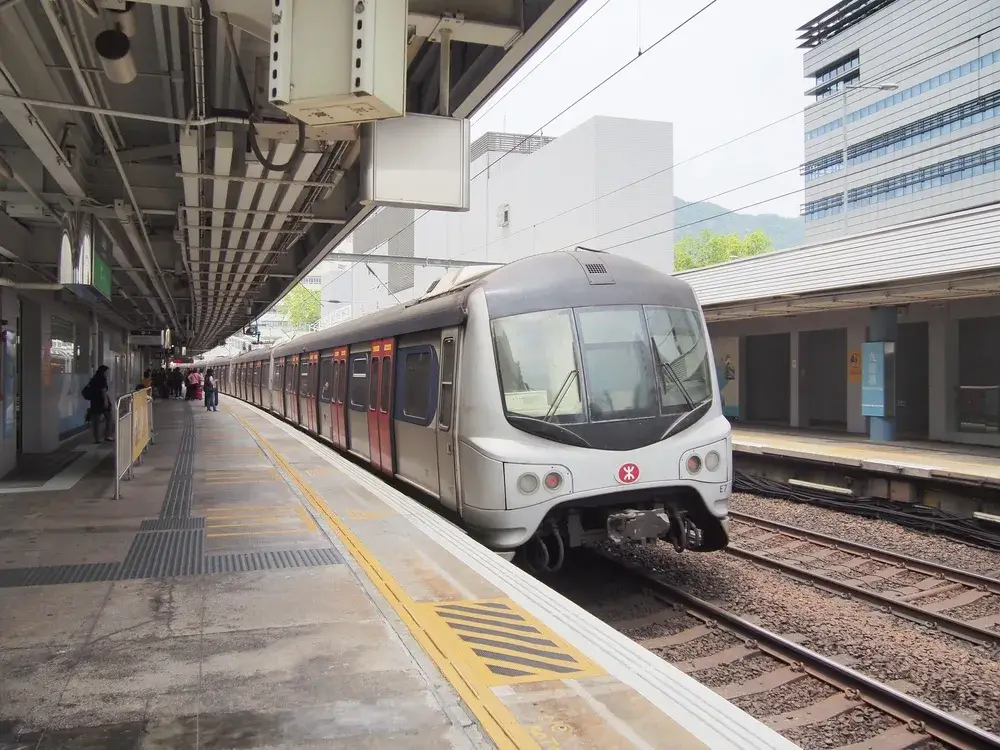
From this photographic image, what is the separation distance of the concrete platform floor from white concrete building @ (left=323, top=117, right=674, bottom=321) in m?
26.9

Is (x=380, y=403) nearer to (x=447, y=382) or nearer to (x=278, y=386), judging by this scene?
(x=447, y=382)

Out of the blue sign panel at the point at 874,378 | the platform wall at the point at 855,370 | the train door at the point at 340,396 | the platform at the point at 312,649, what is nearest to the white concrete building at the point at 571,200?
the platform wall at the point at 855,370

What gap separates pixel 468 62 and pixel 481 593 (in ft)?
13.6

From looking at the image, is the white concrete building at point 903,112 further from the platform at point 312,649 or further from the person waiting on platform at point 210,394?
the platform at point 312,649

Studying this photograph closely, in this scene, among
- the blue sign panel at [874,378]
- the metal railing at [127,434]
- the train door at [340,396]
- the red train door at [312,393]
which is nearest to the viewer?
the metal railing at [127,434]

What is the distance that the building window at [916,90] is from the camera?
170ft

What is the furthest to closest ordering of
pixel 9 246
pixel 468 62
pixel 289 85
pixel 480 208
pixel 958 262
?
pixel 480 208 → pixel 958 262 → pixel 9 246 → pixel 468 62 → pixel 289 85

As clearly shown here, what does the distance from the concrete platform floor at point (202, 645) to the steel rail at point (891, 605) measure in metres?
4.82

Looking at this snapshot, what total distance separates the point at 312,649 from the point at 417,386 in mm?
4558

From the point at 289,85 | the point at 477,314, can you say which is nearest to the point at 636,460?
the point at 477,314

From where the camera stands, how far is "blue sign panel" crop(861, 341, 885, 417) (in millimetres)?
15305

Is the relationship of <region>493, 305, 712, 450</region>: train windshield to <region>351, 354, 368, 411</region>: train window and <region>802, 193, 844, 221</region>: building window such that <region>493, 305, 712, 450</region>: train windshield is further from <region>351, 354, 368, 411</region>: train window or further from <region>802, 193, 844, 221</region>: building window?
<region>802, 193, 844, 221</region>: building window

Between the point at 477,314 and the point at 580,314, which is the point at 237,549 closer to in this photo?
the point at 477,314

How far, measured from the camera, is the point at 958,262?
1267 centimetres
